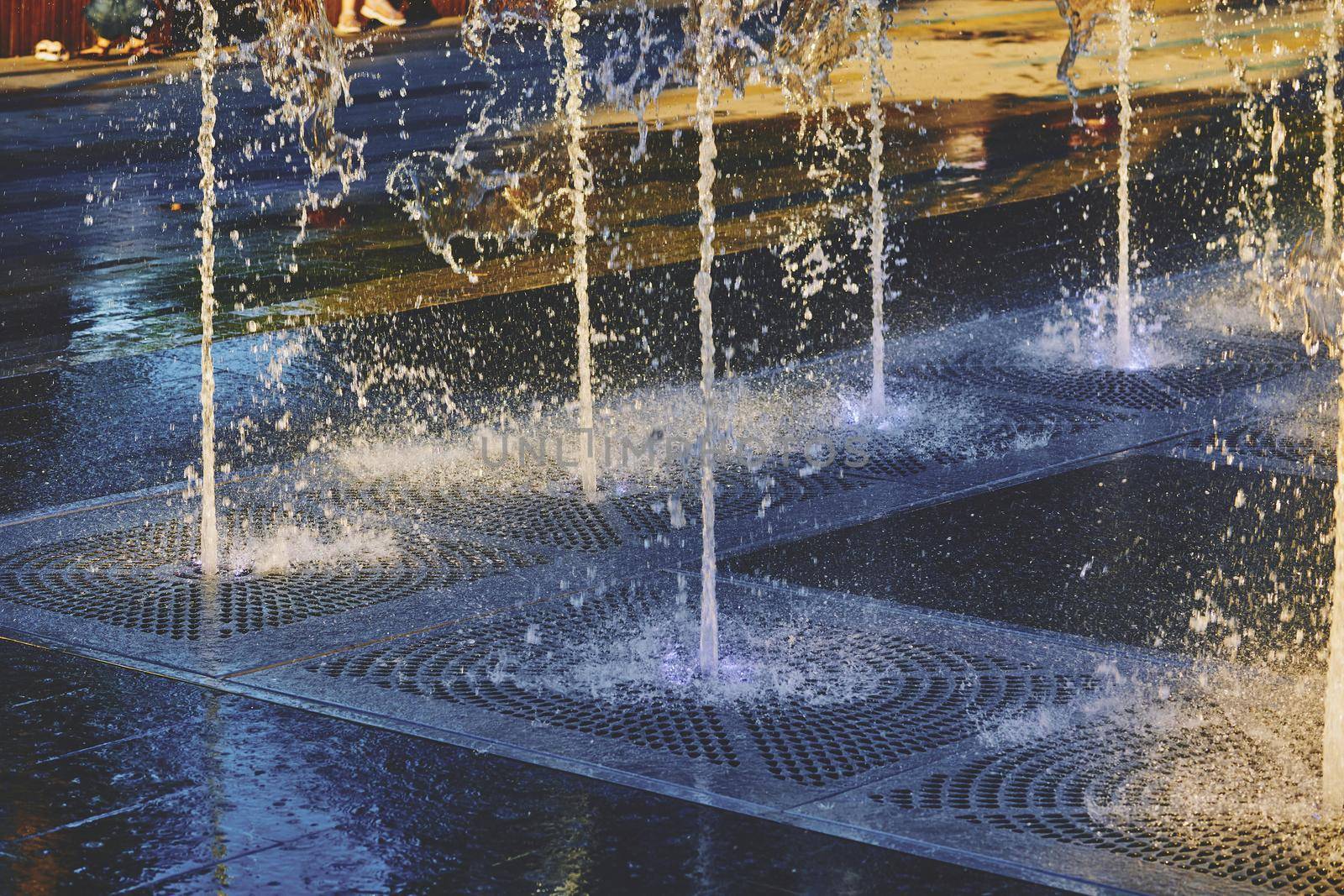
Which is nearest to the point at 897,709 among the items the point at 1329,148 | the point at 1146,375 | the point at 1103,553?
the point at 1103,553

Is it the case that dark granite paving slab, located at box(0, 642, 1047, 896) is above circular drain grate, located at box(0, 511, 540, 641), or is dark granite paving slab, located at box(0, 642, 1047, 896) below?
above

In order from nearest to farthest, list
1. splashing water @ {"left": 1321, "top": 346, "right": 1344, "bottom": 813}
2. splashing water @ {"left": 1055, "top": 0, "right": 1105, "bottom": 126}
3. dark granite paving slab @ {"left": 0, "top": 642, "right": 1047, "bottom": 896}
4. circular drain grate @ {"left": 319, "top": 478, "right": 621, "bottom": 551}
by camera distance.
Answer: dark granite paving slab @ {"left": 0, "top": 642, "right": 1047, "bottom": 896}, splashing water @ {"left": 1321, "top": 346, "right": 1344, "bottom": 813}, circular drain grate @ {"left": 319, "top": 478, "right": 621, "bottom": 551}, splashing water @ {"left": 1055, "top": 0, "right": 1105, "bottom": 126}

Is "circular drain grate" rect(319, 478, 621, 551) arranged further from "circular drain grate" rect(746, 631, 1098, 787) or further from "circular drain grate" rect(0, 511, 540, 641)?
"circular drain grate" rect(746, 631, 1098, 787)

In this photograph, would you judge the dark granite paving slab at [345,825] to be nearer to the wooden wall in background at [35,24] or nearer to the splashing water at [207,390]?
the splashing water at [207,390]

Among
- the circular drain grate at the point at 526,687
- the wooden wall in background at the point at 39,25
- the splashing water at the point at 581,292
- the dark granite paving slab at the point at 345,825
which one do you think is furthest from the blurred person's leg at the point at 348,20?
the dark granite paving slab at the point at 345,825

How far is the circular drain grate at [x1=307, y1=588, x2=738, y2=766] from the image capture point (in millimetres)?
5023

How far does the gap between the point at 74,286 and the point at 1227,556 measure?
7010mm

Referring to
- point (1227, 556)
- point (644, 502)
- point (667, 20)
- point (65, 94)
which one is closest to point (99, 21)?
point (65, 94)

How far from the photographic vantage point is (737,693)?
530 centimetres

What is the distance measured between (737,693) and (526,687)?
1.83 feet

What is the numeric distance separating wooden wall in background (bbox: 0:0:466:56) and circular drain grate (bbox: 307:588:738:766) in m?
17.1

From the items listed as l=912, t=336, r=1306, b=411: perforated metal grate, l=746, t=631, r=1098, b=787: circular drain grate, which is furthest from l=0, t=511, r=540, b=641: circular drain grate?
l=912, t=336, r=1306, b=411: perforated metal grate

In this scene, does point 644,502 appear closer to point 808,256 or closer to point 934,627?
point 934,627

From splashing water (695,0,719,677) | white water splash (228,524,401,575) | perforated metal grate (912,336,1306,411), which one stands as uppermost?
splashing water (695,0,719,677)
